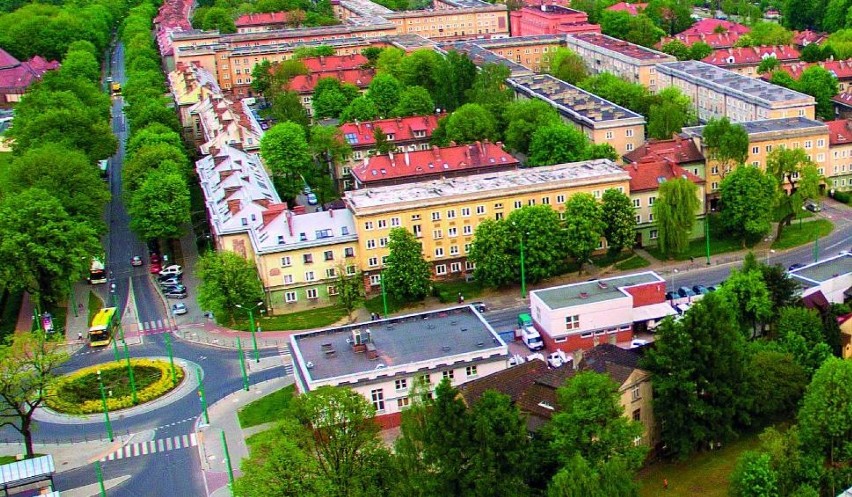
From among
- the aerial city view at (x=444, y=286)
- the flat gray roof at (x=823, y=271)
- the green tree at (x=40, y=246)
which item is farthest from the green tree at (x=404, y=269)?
the flat gray roof at (x=823, y=271)

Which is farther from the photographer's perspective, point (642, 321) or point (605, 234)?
point (605, 234)

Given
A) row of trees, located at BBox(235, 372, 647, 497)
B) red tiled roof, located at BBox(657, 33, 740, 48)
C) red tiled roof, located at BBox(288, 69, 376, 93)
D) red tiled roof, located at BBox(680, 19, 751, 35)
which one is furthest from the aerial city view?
red tiled roof, located at BBox(680, 19, 751, 35)

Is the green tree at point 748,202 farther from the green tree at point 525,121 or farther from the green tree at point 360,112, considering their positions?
the green tree at point 360,112

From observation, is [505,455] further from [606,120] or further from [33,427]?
[606,120]

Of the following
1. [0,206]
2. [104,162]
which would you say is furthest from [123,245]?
[104,162]

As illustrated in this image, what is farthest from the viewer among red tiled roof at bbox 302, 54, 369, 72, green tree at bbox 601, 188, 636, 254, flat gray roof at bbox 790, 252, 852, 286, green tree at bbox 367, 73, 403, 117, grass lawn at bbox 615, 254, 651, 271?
red tiled roof at bbox 302, 54, 369, 72

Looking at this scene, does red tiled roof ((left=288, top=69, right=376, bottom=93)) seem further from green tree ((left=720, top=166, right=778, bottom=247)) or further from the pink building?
green tree ((left=720, top=166, right=778, bottom=247))
